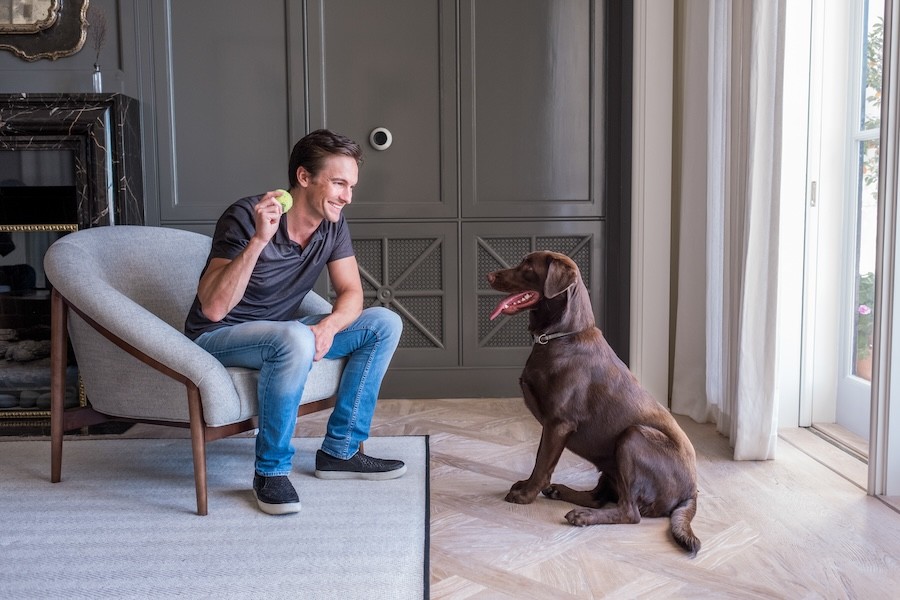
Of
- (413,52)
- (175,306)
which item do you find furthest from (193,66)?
(175,306)

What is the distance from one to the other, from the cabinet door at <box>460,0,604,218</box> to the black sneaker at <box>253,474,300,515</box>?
1849 millimetres

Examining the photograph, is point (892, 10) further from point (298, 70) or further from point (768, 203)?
point (298, 70)

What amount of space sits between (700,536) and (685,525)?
0.07 m

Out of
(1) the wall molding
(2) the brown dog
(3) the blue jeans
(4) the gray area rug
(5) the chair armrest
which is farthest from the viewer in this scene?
(1) the wall molding

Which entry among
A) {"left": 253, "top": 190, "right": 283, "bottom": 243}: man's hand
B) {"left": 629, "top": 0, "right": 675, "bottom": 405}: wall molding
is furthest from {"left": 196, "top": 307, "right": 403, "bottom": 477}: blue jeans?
{"left": 629, "top": 0, "right": 675, "bottom": 405}: wall molding

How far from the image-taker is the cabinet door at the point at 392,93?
142 inches

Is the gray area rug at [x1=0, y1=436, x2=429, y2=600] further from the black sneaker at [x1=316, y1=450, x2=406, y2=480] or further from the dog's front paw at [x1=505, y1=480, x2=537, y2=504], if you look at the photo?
the dog's front paw at [x1=505, y1=480, x2=537, y2=504]

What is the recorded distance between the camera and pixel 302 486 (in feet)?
7.78

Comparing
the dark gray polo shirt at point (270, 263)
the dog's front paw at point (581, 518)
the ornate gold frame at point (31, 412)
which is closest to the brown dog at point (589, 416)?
the dog's front paw at point (581, 518)

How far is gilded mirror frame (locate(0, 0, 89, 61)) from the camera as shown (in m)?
3.52

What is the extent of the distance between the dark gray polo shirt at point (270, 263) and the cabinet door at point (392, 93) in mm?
1226

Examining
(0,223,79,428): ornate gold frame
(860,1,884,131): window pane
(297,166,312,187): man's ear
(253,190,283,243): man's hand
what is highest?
(860,1,884,131): window pane

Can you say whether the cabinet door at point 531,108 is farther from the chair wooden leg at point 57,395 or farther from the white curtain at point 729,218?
the chair wooden leg at point 57,395

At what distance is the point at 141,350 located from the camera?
214cm
